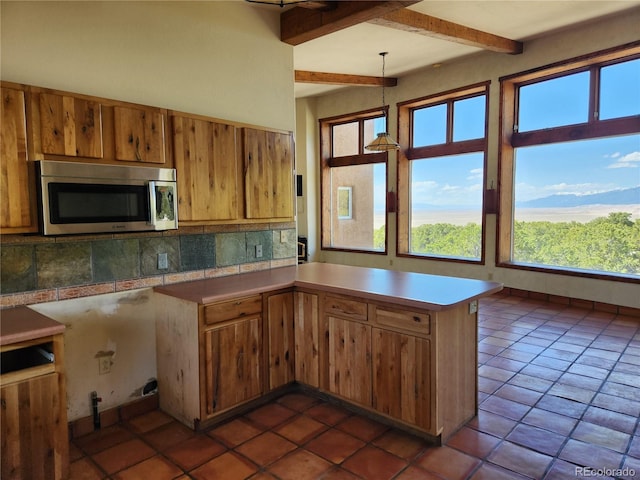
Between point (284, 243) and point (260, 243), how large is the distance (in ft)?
0.95

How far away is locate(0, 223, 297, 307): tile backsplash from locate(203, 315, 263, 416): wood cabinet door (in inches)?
24.2

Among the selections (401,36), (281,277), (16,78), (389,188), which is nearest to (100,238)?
(16,78)

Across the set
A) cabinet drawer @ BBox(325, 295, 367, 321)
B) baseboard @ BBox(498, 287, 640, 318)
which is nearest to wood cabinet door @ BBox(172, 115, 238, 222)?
cabinet drawer @ BBox(325, 295, 367, 321)

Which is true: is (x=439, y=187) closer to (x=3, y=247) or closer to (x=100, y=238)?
(x=100, y=238)

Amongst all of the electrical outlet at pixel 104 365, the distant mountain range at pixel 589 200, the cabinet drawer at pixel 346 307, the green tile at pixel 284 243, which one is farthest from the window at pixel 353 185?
the electrical outlet at pixel 104 365

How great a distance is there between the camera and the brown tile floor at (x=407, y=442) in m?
2.12

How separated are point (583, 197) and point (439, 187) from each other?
2.02 m

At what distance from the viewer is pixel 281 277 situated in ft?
9.98

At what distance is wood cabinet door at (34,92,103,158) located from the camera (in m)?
2.12

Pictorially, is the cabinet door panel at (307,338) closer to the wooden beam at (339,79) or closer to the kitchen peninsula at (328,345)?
the kitchen peninsula at (328,345)

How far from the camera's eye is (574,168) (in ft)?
17.0

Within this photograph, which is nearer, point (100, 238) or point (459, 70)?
point (100, 238)

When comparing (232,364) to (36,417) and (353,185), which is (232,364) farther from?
(353,185)

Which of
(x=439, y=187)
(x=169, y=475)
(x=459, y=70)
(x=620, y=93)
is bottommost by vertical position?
(x=169, y=475)
